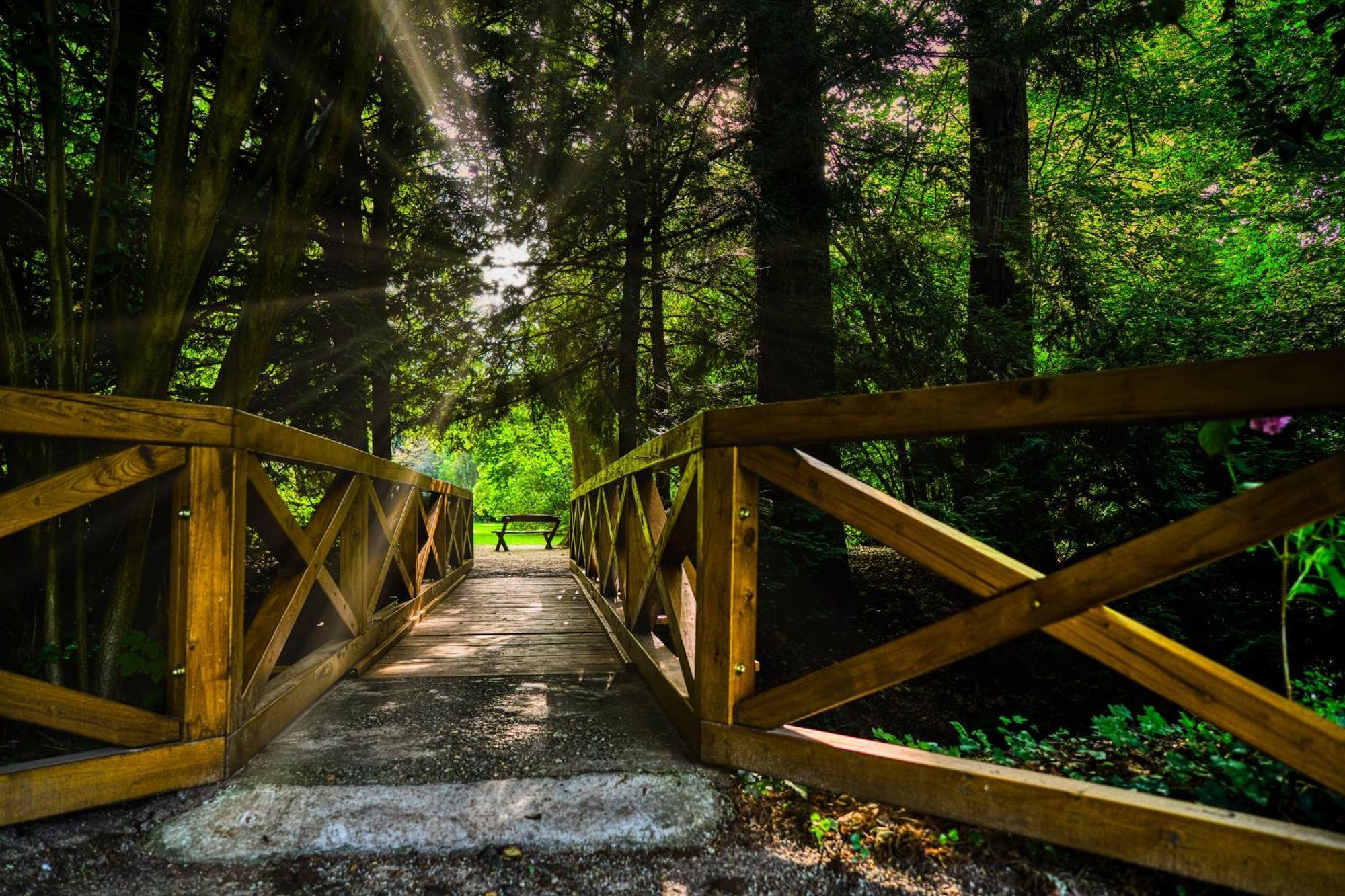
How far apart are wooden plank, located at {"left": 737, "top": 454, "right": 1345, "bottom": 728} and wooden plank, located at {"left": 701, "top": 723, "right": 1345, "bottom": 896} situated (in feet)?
0.57

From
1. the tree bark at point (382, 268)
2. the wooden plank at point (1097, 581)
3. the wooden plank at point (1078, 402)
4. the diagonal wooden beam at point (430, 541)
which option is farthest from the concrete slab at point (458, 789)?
the tree bark at point (382, 268)

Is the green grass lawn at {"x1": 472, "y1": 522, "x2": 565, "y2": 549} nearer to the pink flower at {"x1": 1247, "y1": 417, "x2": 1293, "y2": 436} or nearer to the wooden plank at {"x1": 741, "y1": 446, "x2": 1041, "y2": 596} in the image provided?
the wooden plank at {"x1": 741, "y1": 446, "x2": 1041, "y2": 596}

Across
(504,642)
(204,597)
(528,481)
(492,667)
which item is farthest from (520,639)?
(528,481)

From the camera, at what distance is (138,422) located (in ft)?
6.82

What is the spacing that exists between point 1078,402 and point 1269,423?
1.36 feet

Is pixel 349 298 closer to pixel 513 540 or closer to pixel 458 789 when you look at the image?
pixel 458 789

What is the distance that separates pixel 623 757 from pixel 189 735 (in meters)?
1.44

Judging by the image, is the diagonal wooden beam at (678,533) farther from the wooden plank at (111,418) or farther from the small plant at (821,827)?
the wooden plank at (111,418)

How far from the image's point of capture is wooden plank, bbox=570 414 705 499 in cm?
257

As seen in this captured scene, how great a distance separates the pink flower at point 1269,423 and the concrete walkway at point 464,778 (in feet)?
5.78

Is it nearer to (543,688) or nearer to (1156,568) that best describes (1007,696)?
(543,688)

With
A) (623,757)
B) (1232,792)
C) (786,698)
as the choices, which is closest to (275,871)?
(623,757)

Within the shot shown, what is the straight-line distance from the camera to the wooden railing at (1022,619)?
1.50 metres

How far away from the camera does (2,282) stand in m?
2.69
